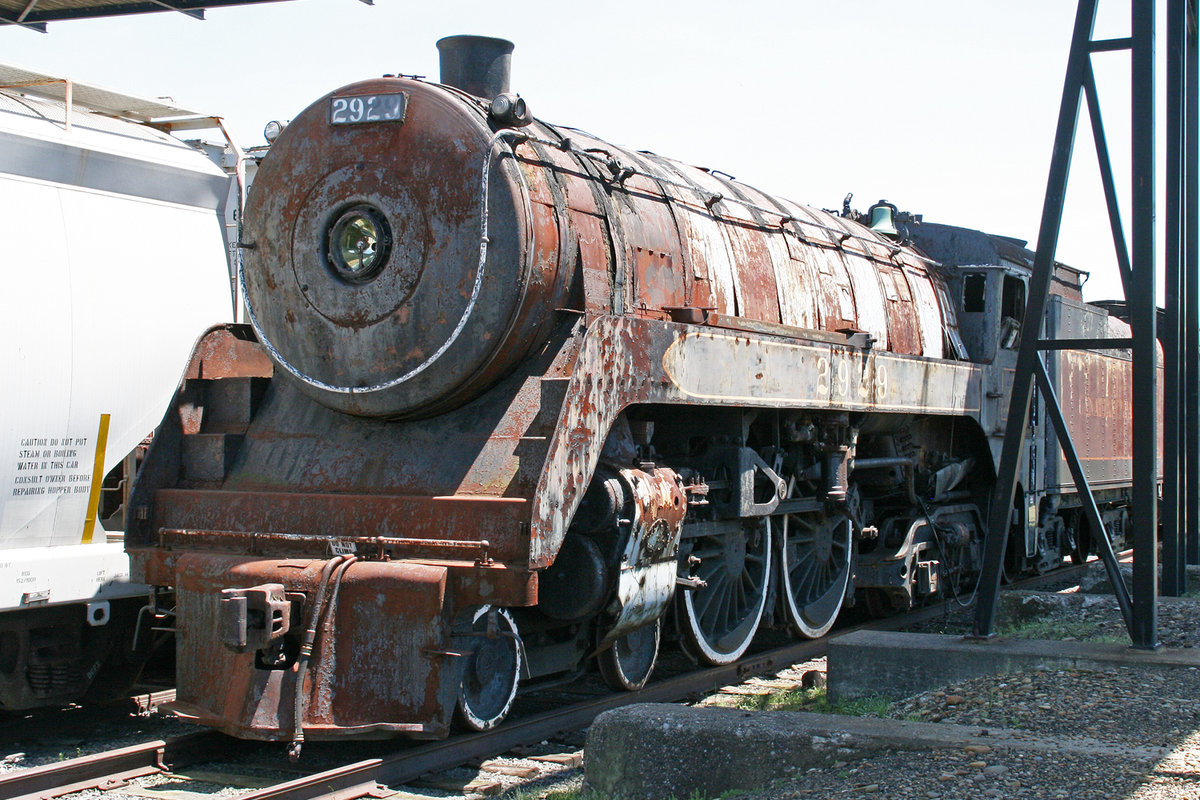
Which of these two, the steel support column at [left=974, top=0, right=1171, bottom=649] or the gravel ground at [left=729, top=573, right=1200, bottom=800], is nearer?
the gravel ground at [left=729, top=573, right=1200, bottom=800]

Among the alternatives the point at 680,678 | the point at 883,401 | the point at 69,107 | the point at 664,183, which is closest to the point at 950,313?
the point at 883,401

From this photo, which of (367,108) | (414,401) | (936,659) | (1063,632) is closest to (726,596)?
(936,659)

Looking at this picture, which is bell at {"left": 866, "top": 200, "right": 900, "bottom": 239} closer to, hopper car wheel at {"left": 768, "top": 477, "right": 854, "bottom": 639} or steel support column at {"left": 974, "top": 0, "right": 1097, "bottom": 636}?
hopper car wheel at {"left": 768, "top": 477, "right": 854, "bottom": 639}

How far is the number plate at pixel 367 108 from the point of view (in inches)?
250

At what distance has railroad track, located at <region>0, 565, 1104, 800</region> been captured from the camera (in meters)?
5.14

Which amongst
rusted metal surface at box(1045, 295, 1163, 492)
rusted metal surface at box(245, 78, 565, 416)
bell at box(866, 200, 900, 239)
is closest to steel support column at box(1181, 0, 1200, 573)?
rusted metal surface at box(1045, 295, 1163, 492)

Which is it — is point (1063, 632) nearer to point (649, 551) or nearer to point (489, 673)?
point (649, 551)

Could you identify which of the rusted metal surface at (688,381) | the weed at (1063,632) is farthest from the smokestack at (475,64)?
the weed at (1063,632)

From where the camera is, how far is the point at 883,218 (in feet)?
39.8

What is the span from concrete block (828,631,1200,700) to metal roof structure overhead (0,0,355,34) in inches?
292

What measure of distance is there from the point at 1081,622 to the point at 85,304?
6833mm

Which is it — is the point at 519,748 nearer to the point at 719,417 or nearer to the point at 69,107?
the point at 719,417

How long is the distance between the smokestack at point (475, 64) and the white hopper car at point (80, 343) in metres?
2.37

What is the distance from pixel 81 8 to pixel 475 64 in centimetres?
588
